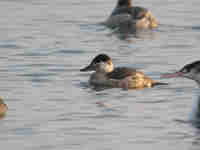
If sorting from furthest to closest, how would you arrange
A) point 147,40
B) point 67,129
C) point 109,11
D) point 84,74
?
point 109,11 < point 147,40 < point 84,74 < point 67,129

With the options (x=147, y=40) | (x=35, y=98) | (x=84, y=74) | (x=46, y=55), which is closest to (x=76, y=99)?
(x=35, y=98)

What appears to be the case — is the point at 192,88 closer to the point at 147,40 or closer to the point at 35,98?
the point at 35,98

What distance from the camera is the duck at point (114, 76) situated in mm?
21344

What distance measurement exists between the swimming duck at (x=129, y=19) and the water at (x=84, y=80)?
0.47 metres

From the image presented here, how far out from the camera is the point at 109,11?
110 feet

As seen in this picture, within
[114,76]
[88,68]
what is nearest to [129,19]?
[88,68]

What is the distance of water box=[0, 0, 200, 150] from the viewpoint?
15.7m

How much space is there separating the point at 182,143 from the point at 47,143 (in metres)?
2.26

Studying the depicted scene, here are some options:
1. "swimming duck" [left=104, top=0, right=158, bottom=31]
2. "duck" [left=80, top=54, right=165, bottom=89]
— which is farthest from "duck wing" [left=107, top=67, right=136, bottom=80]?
"swimming duck" [left=104, top=0, right=158, bottom=31]

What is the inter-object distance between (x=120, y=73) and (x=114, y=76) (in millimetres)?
172

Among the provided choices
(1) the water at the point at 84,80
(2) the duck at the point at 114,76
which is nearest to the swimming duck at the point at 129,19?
(1) the water at the point at 84,80

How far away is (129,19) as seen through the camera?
104 ft

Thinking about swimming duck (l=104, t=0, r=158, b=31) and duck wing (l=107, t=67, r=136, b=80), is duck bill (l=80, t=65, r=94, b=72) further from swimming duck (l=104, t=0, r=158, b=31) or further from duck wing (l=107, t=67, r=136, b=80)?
swimming duck (l=104, t=0, r=158, b=31)

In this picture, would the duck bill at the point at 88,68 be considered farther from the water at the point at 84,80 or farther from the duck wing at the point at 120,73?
the duck wing at the point at 120,73
